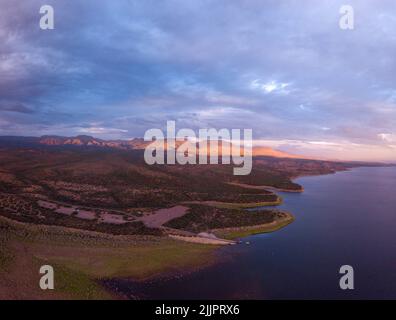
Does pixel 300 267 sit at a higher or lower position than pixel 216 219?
lower

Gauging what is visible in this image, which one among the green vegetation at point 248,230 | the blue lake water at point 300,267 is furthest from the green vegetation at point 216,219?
the blue lake water at point 300,267

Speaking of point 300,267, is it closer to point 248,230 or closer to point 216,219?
point 248,230

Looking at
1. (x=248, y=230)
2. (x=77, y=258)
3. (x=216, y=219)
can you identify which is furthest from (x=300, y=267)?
(x=77, y=258)

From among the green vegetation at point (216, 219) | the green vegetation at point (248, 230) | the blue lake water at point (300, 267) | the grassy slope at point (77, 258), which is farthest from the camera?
the green vegetation at point (216, 219)

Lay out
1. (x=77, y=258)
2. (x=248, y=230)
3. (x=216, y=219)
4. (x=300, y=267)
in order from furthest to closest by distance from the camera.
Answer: (x=216, y=219) < (x=248, y=230) < (x=300, y=267) < (x=77, y=258)

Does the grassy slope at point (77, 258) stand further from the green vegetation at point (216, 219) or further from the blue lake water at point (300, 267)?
the green vegetation at point (216, 219)

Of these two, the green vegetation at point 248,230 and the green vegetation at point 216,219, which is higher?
the green vegetation at point 216,219
